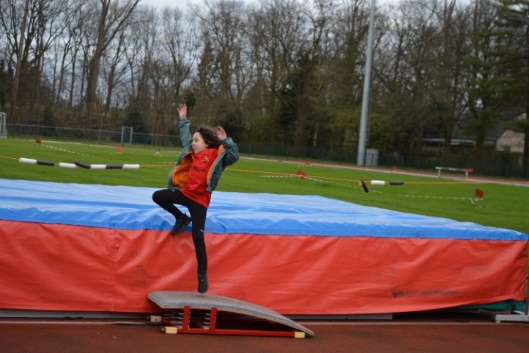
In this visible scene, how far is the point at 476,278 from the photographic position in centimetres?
851

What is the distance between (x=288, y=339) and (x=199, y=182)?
1702mm

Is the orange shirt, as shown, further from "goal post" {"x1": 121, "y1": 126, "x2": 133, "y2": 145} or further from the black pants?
"goal post" {"x1": 121, "y1": 126, "x2": 133, "y2": 145}

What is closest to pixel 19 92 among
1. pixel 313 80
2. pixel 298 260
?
pixel 313 80

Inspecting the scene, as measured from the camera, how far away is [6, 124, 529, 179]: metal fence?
52625 mm

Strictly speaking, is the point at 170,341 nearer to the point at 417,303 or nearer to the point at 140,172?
the point at 417,303

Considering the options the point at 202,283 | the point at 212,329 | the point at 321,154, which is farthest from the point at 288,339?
the point at 321,154

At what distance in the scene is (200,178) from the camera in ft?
22.8

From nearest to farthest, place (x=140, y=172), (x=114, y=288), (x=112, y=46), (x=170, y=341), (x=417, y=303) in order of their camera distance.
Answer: (x=170, y=341)
(x=114, y=288)
(x=417, y=303)
(x=140, y=172)
(x=112, y=46)

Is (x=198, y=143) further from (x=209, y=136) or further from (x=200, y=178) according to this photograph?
(x=200, y=178)

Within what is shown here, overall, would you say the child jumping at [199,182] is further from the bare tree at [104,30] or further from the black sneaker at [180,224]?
the bare tree at [104,30]

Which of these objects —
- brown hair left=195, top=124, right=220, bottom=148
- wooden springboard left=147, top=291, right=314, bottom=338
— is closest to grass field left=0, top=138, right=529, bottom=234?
wooden springboard left=147, top=291, right=314, bottom=338

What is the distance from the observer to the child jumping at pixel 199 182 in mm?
6926

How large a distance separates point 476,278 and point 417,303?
0.82m

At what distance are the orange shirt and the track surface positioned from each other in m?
1.28
